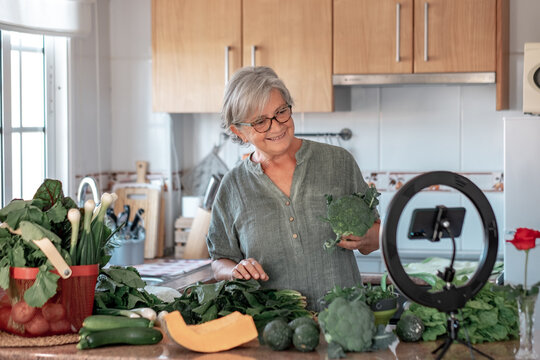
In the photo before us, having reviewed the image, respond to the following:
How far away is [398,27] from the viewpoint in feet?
11.7

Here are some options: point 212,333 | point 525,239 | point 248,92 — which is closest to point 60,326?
point 212,333

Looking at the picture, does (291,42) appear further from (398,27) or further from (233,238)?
(233,238)

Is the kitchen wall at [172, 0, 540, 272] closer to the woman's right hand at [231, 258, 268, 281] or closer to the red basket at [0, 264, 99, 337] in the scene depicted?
the woman's right hand at [231, 258, 268, 281]

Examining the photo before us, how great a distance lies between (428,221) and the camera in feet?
5.25

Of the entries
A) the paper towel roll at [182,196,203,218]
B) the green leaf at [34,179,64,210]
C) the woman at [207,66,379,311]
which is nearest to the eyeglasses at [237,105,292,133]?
the woman at [207,66,379,311]

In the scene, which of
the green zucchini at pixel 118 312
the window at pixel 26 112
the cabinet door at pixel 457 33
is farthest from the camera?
the cabinet door at pixel 457 33

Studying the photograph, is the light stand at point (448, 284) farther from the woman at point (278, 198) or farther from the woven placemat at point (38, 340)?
the woven placemat at point (38, 340)

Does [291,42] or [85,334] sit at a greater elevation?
[291,42]

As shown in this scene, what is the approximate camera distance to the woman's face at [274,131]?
7.06 ft

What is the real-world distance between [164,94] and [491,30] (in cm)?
163

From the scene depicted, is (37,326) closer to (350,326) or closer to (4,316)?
(4,316)

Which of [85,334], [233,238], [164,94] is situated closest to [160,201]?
[164,94]

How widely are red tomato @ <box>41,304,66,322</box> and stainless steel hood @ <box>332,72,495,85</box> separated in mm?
2156

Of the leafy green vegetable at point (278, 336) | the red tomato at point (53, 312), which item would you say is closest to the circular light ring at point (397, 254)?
the leafy green vegetable at point (278, 336)
